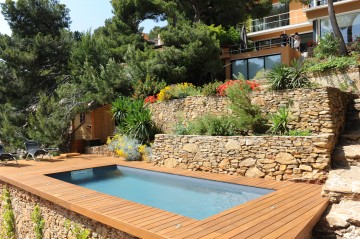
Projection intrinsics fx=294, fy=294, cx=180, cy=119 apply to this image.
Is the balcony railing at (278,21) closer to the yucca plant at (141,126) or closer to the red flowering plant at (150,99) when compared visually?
the red flowering plant at (150,99)

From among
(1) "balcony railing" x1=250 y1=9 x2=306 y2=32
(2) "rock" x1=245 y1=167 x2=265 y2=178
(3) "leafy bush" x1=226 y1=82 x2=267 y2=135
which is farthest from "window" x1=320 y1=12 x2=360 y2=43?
(2) "rock" x1=245 y1=167 x2=265 y2=178

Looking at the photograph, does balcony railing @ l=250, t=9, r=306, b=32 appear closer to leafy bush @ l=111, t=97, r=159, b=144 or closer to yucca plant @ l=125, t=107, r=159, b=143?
leafy bush @ l=111, t=97, r=159, b=144

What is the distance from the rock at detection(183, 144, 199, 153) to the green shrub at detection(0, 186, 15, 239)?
570 cm

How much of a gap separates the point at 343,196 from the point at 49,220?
6.49 m

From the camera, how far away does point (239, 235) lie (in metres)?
4.11

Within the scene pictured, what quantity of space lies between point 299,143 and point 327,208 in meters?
2.00

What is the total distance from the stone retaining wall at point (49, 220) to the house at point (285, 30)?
1376 centimetres

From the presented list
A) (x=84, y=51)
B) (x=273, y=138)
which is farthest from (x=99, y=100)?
(x=273, y=138)

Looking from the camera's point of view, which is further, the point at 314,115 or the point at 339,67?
the point at 339,67

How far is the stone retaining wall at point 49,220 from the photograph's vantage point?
539 centimetres

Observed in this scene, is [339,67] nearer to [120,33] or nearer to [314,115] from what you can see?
[314,115]

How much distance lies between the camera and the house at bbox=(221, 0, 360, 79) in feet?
58.6

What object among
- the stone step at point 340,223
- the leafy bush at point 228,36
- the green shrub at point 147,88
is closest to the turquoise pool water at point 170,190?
the stone step at point 340,223

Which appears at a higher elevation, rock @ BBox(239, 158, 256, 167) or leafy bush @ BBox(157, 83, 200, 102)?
leafy bush @ BBox(157, 83, 200, 102)
